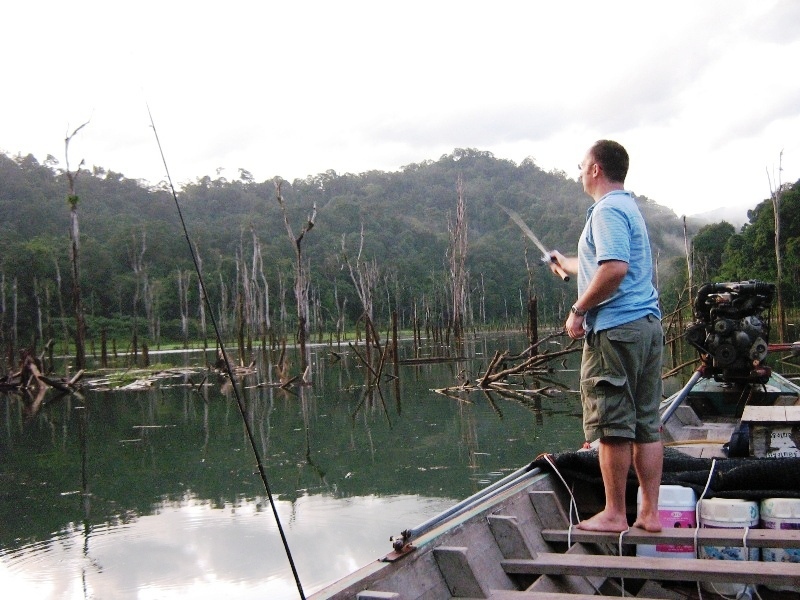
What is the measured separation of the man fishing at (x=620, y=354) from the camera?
97.8 inches

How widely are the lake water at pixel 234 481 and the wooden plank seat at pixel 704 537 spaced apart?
1926 mm

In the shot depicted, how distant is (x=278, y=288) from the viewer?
4406 cm

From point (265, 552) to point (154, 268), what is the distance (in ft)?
129

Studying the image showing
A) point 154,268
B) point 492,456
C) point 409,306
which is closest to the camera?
point 492,456

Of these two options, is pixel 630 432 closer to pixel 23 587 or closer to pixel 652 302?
pixel 652 302

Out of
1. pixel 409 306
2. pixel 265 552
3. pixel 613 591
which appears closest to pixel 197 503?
pixel 265 552

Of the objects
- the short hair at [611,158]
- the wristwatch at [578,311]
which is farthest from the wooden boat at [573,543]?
the short hair at [611,158]

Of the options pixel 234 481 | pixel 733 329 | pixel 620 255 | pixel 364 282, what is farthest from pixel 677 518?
pixel 364 282

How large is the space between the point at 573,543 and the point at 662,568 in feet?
1.64

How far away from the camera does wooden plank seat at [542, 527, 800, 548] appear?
7.70ft

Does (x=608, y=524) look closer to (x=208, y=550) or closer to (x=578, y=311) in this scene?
(x=578, y=311)

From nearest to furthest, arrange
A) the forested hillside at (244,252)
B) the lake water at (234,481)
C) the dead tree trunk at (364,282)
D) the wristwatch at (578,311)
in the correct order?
the wristwatch at (578,311), the lake water at (234,481), the dead tree trunk at (364,282), the forested hillside at (244,252)

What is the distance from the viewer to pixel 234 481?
6535mm

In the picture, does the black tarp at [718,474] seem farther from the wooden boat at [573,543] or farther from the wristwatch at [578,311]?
the wristwatch at [578,311]
